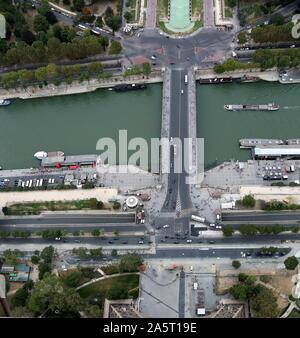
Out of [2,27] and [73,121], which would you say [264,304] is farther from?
[2,27]

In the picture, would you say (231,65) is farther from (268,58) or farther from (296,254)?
(296,254)

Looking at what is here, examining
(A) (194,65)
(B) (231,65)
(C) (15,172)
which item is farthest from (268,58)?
(C) (15,172)

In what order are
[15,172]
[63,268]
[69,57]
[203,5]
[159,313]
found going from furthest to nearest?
1. [203,5]
2. [69,57]
3. [15,172]
4. [63,268]
5. [159,313]

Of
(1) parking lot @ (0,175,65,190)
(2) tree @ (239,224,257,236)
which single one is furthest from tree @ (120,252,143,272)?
(1) parking lot @ (0,175,65,190)

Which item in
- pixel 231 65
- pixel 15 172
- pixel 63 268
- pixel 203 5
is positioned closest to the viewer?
pixel 63 268

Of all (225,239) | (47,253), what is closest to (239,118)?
(225,239)

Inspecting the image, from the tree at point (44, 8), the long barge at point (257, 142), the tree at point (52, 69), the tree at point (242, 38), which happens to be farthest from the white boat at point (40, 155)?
the tree at point (242, 38)
